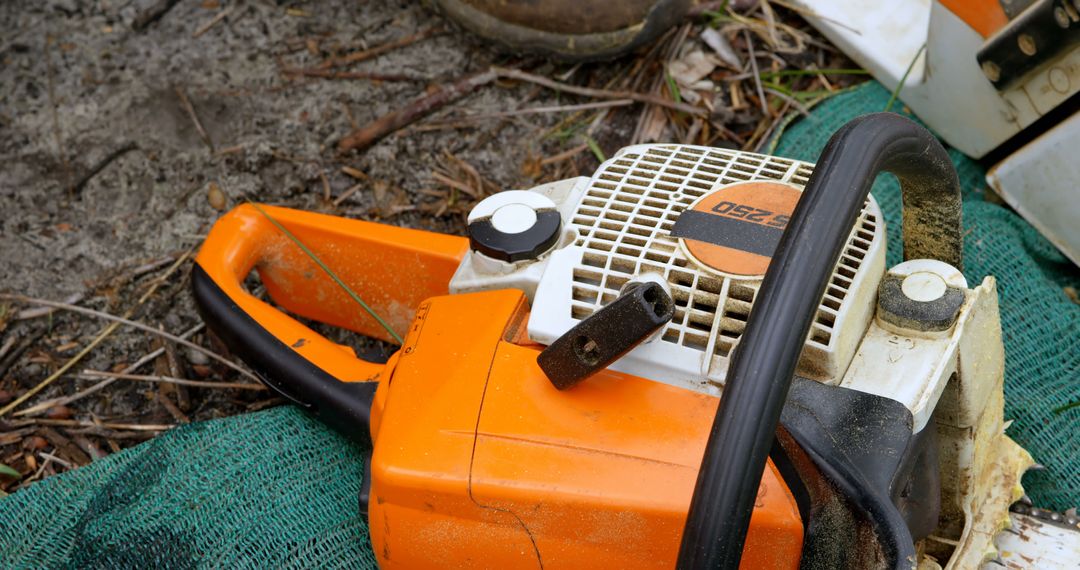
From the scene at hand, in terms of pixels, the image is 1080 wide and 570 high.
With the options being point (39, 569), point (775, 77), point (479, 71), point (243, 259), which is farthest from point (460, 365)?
point (775, 77)

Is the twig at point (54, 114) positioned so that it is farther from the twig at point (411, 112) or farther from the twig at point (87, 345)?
the twig at point (411, 112)

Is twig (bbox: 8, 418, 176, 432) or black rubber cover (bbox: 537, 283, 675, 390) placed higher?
black rubber cover (bbox: 537, 283, 675, 390)

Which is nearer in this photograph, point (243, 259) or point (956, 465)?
point (956, 465)

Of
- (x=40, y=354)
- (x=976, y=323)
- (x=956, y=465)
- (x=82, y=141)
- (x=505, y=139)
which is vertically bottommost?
(x=40, y=354)

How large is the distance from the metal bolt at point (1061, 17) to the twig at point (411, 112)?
102 centimetres

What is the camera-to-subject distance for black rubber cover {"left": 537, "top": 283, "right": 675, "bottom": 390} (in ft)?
2.71

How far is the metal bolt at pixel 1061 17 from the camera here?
1317 millimetres

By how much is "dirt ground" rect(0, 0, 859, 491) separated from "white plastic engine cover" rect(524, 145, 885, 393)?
0.71m

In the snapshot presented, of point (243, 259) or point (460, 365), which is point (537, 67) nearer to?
point (243, 259)

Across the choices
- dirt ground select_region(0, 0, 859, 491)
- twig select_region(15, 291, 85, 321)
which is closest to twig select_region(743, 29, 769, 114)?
dirt ground select_region(0, 0, 859, 491)

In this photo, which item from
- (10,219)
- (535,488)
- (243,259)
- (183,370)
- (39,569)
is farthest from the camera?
(10,219)

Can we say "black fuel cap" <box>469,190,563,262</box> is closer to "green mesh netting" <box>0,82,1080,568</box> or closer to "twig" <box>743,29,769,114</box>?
"green mesh netting" <box>0,82,1080,568</box>

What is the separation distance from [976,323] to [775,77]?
1060mm

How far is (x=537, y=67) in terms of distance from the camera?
6.41ft
